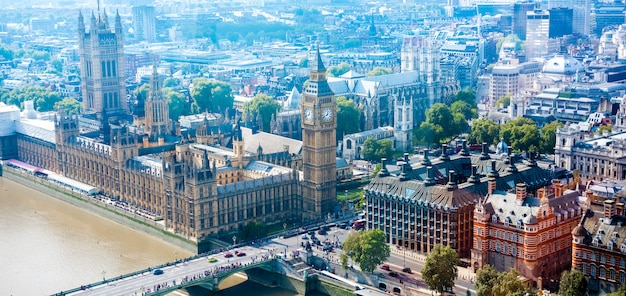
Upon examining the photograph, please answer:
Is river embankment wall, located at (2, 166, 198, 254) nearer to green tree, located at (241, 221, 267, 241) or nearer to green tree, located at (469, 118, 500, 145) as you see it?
green tree, located at (241, 221, 267, 241)

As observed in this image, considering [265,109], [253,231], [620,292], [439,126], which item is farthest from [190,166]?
[439,126]

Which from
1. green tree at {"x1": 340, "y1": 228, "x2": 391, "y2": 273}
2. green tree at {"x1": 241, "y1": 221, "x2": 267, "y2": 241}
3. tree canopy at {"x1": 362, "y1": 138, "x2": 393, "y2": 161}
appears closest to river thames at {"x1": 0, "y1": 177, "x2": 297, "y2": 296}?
green tree at {"x1": 241, "y1": 221, "x2": 267, "y2": 241}

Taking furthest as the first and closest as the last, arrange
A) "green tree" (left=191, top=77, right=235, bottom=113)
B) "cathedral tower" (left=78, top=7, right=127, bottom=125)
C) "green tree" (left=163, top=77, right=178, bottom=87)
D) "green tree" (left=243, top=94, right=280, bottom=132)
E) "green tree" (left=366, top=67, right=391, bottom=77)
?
"green tree" (left=163, top=77, right=178, bottom=87) < "green tree" (left=366, top=67, right=391, bottom=77) < "green tree" (left=191, top=77, right=235, bottom=113) < "green tree" (left=243, top=94, right=280, bottom=132) < "cathedral tower" (left=78, top=7, right=127, bottom=125)

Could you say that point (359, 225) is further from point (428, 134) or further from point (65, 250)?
point (428, 134)

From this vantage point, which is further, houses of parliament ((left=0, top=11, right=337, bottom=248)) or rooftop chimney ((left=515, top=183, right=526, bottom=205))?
houses of parliament ((left=0, top=11, right=337, bottom=248))

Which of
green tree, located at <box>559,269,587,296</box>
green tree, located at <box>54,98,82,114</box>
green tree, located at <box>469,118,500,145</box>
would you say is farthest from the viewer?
green tree, located at <box>54,98,82,114</box>

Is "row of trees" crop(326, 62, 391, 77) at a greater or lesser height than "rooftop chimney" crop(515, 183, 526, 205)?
greater

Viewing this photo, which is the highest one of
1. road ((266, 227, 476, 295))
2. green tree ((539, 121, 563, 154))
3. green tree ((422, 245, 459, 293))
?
green tree ((539, 121, 563, 154))

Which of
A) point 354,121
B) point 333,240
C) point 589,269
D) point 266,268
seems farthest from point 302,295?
point 354,121
